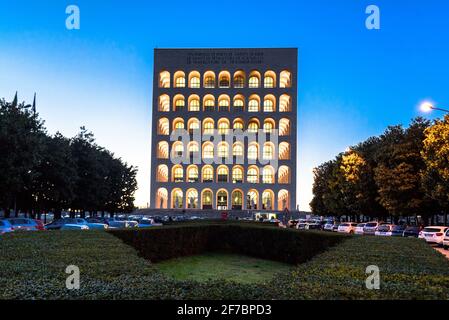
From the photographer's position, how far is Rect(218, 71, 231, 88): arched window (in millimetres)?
88463

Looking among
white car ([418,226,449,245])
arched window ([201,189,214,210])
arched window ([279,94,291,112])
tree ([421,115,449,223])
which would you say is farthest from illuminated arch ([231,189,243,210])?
white car ([418,226,449,245])

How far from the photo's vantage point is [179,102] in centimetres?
8881

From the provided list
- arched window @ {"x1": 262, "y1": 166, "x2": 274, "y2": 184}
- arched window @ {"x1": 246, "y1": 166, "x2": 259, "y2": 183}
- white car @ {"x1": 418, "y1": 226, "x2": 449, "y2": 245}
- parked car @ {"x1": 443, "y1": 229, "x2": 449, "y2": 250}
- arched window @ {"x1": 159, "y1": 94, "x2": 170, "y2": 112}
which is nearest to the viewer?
parked car @ {"x1": 443, "y1": 229, "x2": 449, "y2": 250}

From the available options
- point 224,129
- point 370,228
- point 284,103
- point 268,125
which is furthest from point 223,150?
point 370,228

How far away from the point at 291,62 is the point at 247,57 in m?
9.28

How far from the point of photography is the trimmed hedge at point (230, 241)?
17.9 meters

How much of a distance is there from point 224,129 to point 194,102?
8.71 metres

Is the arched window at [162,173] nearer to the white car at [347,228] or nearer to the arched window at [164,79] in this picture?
the arched window at [164,79]

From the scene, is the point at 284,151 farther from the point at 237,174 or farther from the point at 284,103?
the point at 237,174

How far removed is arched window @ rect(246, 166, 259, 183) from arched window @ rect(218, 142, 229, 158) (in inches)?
224

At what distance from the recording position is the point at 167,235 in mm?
20094

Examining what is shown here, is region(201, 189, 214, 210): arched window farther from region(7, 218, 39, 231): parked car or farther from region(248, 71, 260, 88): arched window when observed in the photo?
region(7, 218, 39, 231): parked car

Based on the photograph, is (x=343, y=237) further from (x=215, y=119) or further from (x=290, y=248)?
(x=215, y=119)

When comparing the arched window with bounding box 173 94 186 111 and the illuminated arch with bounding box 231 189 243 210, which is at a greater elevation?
the arched window with bounding box 173 94 186 111
